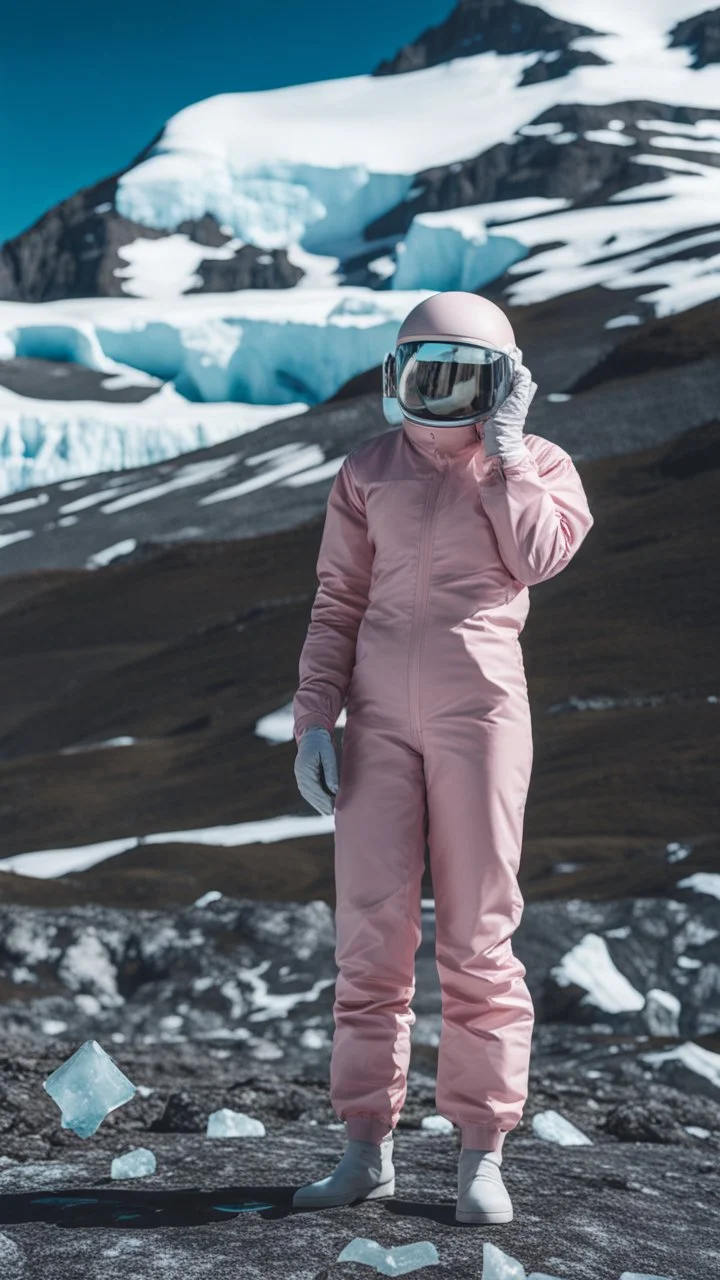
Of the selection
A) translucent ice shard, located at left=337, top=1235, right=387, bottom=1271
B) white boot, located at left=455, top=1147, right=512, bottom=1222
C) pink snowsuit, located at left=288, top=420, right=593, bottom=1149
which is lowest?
A: white boot, located at left=455, top=1147, right=512, bottom=1222

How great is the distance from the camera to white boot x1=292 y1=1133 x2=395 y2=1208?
4562 millimetres

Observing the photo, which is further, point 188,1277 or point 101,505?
point 101,505

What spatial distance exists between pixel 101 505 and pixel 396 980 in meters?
72.9

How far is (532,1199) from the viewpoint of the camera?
4.80m

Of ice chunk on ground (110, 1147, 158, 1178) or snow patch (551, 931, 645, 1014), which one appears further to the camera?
snow patch (551, 931, 645, 1014)

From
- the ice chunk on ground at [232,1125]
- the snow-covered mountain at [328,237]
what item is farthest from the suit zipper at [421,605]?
the snow-covered mountain at [328,237]

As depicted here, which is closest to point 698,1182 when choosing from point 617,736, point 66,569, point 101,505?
point 617,736

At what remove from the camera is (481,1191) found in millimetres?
4422

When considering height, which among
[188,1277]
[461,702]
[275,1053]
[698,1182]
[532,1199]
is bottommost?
[275,1053]

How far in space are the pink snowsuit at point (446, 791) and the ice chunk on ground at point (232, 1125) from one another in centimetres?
161

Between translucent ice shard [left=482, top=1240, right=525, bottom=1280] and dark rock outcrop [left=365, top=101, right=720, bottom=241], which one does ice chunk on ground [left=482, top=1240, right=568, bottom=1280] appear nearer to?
translucent ice shard [left=482, top=1240, right=525, bottom=1280]

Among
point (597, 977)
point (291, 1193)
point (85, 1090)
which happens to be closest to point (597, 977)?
point (597, 977)

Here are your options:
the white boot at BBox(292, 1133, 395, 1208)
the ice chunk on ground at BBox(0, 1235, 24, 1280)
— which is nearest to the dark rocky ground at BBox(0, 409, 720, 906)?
the white boot at BBox(292, 1133, 395, 1208)

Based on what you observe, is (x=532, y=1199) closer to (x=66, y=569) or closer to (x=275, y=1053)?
(x=275, y=1053)
